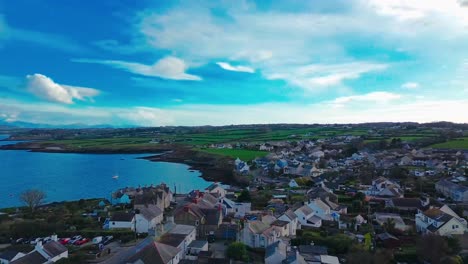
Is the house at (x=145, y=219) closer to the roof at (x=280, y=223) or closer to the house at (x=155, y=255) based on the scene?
the house at (x=155, y=255)

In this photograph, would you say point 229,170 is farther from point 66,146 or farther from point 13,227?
point 66,146

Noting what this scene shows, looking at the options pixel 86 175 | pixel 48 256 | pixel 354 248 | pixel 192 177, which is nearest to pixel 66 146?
pixel 86 175

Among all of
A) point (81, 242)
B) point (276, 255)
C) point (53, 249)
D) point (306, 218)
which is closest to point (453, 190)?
point (306, 218)

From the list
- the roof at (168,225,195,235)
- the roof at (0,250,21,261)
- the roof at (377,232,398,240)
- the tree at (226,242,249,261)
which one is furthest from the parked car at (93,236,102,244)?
the roof at (377,232,398,240)

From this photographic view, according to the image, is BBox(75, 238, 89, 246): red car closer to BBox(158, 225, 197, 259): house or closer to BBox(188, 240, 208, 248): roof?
BBox(158, 225, 197, 259): house

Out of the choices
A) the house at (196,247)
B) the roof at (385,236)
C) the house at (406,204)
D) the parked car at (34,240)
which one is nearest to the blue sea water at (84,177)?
the parked car at (34,240)
